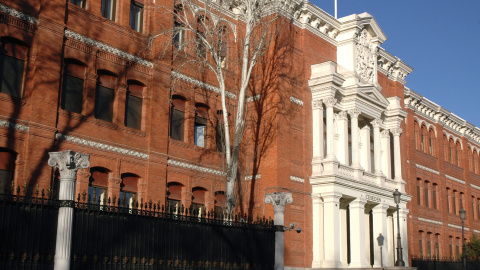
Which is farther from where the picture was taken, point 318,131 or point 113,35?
point 318,131

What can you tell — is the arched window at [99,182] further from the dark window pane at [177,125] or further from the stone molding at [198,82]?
the stone molding at [198,82]

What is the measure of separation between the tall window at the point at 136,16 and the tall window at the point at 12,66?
562cm

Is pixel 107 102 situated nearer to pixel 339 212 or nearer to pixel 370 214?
pixel 339 212

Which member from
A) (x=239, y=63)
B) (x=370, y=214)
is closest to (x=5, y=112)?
(x=239, y=63)

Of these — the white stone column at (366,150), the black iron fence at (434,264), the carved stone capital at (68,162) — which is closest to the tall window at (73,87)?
the carved stone capital at (68,162)

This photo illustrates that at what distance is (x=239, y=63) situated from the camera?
Result: 28.9 metres

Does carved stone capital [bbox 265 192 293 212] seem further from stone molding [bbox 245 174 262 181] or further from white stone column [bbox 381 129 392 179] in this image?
white stone column [bbox 381 129 392 179]

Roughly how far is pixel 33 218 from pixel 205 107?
1557 cm

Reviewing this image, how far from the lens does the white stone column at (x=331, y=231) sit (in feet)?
90.0

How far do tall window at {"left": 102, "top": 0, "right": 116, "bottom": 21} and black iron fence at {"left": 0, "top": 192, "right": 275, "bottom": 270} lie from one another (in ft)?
35.1

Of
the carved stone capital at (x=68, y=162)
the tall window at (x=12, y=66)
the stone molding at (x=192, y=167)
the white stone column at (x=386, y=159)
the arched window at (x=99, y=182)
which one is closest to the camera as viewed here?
the carved stone capital at (x=68, y=162)

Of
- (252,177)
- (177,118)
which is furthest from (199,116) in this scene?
(252,177)

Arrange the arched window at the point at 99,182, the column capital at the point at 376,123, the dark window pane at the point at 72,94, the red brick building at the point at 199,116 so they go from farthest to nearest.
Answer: the column capital at the point at 376,123
the arched window at the point at 99,182
the dark window pane at the point at 72,94
the red brick building at the point at 199,116

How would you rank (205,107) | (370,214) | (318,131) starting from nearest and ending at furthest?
(205,107) < (318,131) < (370,214)
